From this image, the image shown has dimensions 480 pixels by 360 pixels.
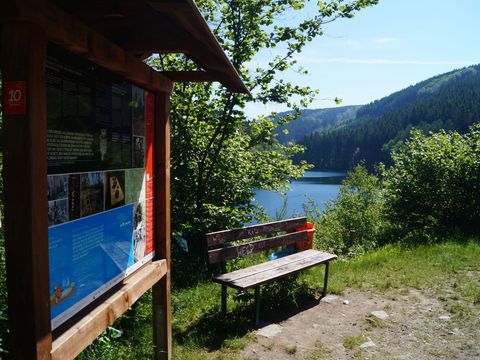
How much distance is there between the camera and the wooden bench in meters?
4.51

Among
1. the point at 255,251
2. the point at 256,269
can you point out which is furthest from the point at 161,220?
the point at 255,251

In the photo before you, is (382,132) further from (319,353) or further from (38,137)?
(38,137)

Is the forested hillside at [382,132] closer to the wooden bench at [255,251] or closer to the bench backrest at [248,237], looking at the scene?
the bench backrest at [248,237]

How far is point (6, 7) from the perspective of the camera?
1598mm

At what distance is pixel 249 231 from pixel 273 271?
63 cm

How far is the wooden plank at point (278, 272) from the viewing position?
4.39 m

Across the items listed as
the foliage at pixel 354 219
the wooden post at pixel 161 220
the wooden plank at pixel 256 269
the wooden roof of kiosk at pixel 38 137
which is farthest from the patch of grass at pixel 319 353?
the foliage at pixel 354 219

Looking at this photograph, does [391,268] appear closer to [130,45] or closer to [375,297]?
[375,297]

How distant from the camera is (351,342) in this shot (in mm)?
4121

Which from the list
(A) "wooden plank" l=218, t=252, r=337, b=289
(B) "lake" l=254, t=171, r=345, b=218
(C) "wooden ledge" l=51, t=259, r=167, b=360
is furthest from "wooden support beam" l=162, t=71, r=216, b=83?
(B) "lake" l=254, t=171, r=345, b=218

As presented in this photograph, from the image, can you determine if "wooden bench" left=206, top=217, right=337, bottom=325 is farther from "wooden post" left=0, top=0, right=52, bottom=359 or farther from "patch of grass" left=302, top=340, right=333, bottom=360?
"wooden post" left=0, top=0, right=52, bottom=359

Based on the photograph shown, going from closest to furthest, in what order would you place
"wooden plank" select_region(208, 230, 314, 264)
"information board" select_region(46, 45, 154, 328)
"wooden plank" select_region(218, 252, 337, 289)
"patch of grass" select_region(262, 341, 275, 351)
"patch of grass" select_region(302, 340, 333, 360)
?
"information board" select_region(46, 45, 154, 328) → "patch of grass" select_region(302, 340, 333, 360) → "patch of grass" select_region(262, 341, 275, 351) → "wooden plank" select_region(218, 252, 337, 289) → "wooden plank" select_region(208, 230, 314, 264)

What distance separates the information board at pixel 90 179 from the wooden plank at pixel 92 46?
0.20 ft

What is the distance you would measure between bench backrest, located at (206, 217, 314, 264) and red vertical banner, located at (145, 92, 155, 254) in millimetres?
1577
